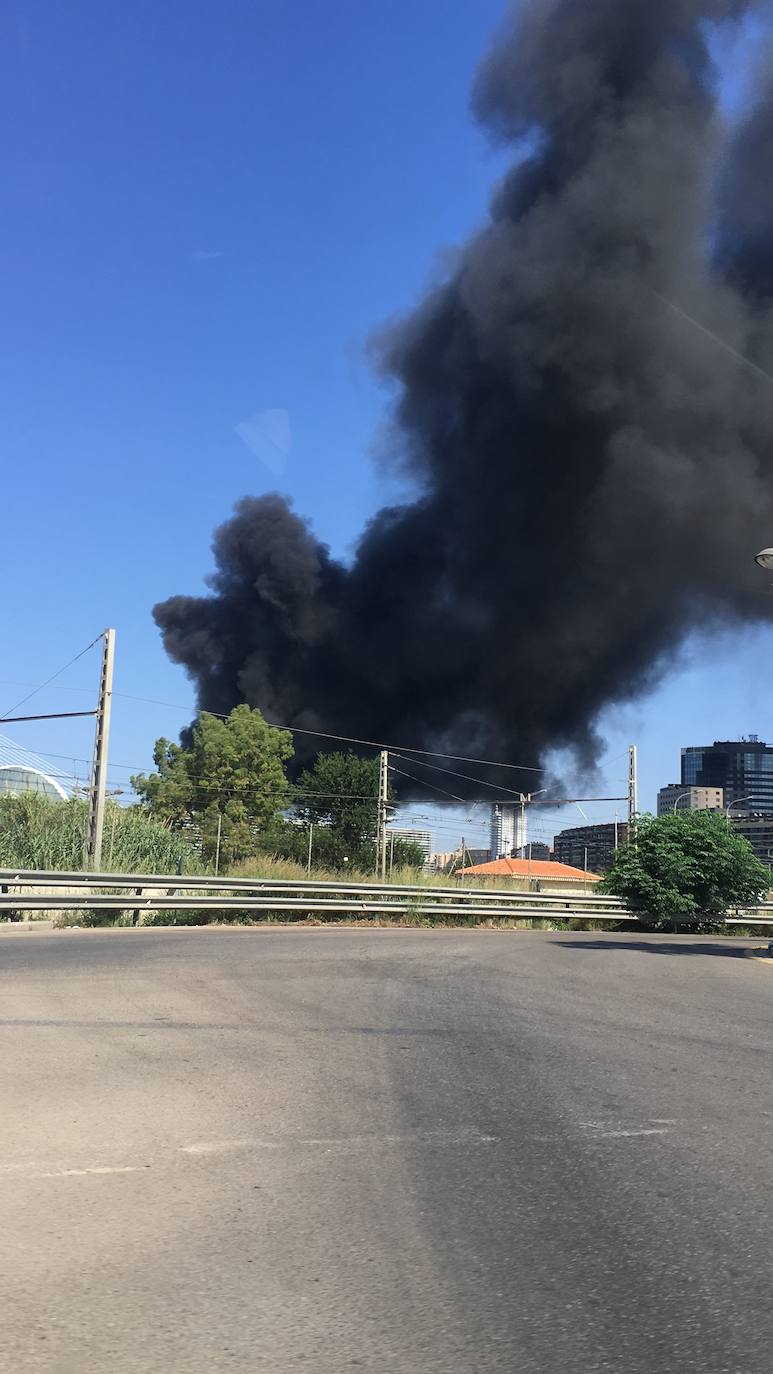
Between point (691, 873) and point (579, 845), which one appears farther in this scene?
point (579, 845)

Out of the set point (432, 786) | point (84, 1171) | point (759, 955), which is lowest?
point (759, 955)

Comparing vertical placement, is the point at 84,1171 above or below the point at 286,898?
below

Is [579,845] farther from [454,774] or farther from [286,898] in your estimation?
[286,898]

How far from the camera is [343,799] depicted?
206 ft

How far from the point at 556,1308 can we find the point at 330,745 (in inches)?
2838

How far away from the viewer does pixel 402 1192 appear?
3.94m

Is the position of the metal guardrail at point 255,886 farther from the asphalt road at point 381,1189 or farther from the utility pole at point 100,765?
the asphalt road at point 381,1189

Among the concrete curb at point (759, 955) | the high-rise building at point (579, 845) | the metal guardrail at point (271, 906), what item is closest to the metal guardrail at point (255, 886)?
the metal guardrail at point (271, 906)

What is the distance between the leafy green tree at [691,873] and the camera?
74.5 feet

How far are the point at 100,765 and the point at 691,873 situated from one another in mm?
13094

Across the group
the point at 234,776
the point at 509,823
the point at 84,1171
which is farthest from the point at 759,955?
the point at 509,823

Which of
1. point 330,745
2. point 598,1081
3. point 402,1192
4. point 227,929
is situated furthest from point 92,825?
point 330,745

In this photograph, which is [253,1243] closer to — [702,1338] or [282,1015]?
Result: [702,1338]

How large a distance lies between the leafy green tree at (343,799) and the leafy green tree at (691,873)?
38414mm
